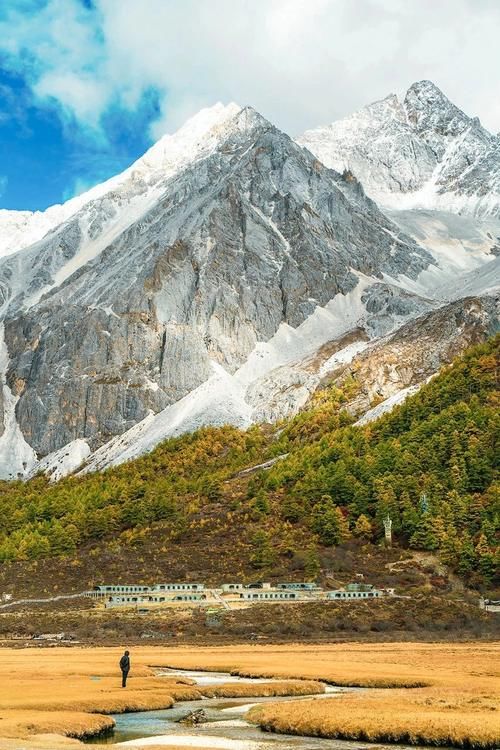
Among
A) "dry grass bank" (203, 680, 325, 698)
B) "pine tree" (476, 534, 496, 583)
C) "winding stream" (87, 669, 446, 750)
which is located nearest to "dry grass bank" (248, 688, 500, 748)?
"winding stream" (87, 669, 446, 750)

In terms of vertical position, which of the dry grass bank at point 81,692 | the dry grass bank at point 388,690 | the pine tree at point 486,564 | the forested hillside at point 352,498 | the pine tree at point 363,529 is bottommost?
the dry grass bank at point 388,690

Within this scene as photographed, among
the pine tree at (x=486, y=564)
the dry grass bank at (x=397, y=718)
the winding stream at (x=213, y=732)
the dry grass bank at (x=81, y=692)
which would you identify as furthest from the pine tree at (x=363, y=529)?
the dry grass bank at (x=397, y=718)

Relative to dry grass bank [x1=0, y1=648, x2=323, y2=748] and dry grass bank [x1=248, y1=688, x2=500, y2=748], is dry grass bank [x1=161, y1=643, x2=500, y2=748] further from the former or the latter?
dry grass bank [x1=0, y1=648, x2=323, y2=748]

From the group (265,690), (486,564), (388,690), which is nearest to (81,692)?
(265,690)

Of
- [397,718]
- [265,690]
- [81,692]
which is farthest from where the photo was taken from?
[265,690]

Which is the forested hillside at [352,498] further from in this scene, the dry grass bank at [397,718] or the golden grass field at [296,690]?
the dry grass bank at [397,718]

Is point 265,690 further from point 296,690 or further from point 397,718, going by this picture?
point 397,718
